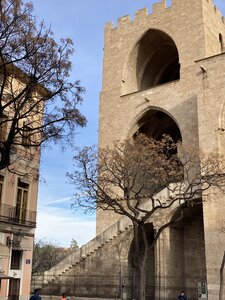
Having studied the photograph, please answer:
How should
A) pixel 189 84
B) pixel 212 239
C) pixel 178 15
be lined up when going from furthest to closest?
pixel 178 15 → pixel 189 84 → pixel 212 239

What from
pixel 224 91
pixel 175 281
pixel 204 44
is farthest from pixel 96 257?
pixel 204 44

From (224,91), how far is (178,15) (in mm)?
9566

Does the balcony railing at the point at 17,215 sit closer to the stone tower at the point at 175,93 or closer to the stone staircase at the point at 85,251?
the stone staircase at the point at 85,251

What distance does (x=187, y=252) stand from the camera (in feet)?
79.0

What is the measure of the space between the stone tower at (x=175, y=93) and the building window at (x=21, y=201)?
743 cm

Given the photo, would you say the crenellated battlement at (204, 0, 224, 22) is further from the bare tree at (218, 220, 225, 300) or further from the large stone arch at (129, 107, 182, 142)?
the bare tree at (218, 220, 225, 300)

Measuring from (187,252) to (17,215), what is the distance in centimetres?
1057

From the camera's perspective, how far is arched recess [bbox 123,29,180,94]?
31.7 meters

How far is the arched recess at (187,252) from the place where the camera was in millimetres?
22469

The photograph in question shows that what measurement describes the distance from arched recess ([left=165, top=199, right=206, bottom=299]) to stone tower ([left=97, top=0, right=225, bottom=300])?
5cm

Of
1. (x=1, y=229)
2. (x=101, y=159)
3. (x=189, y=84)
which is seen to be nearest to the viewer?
(x=1, y=229)

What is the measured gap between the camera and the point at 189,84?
27406 mm

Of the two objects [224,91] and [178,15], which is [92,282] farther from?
[178,15]

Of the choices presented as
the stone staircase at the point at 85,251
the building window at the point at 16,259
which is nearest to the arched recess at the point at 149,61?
the stone staircase at the point at 85,251
